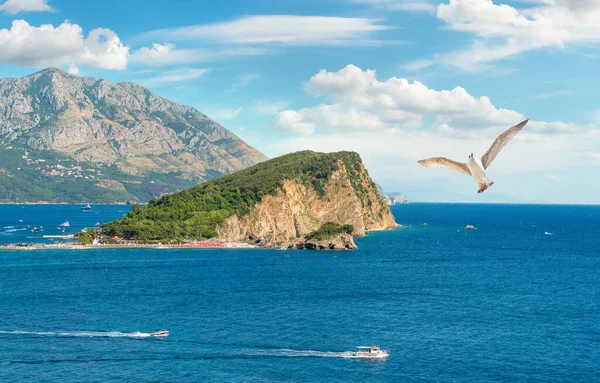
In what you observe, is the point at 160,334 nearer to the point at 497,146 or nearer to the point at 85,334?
the point at 85,334

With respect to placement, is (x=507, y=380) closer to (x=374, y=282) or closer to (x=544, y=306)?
(x=544, y=306)

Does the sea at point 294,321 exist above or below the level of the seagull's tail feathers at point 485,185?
below

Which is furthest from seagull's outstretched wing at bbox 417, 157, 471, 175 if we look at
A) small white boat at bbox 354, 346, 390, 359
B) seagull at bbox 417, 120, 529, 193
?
small white boat at bbox 354, 346, 390, 359

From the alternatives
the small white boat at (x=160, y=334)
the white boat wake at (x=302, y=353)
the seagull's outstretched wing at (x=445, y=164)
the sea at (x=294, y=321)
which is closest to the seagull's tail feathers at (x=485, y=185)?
the seagull's outstretched wing at (x=445, y=164)

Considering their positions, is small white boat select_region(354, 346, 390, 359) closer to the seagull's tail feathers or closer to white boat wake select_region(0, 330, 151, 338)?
white boat wake select_region(0, 330, 151, 338)

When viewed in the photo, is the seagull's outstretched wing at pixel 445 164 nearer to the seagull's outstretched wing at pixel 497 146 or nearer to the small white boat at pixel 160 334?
the seagull's outstretched wing at pixel 497 146

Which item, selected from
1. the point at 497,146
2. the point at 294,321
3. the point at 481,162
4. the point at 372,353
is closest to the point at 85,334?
the point at 294,321
